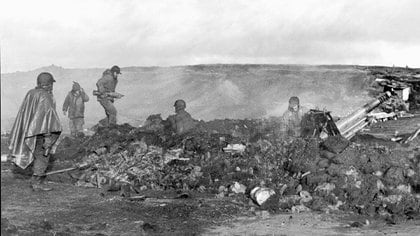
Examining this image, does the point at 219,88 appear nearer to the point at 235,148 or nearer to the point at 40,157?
the point at 235,148

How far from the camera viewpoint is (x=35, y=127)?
29.7 ft

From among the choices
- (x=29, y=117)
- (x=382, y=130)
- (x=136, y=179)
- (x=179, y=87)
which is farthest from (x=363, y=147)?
(x=179, y=87)

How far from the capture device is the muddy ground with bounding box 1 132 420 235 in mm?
7348

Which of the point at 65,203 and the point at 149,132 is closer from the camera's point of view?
the point at 65,203

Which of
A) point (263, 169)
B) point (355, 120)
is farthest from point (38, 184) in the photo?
point (355, 120)

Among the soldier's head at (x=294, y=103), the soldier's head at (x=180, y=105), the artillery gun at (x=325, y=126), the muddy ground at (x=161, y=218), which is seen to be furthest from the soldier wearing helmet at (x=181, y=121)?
the muddy ground at (x=161, y=218)

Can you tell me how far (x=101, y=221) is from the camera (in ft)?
25.3

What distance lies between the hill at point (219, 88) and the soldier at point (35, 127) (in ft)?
32.1

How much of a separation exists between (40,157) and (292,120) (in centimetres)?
602

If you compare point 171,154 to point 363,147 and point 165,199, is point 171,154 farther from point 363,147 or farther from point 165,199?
point 363,147

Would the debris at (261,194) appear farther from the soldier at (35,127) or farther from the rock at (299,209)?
the soldier at (35,127)

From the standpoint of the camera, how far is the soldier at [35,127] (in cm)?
892

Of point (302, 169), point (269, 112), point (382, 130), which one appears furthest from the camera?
point (269, 112)

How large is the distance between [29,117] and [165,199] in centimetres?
283
